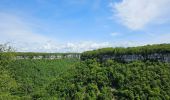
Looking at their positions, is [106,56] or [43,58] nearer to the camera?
[106,56]

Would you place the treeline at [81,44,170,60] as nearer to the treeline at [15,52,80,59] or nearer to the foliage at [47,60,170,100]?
the foliage at [47,60,170,100]

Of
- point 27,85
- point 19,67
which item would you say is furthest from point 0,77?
point 19,67

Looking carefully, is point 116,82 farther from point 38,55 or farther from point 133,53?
point 38,55

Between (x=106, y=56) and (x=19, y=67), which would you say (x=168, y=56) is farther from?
(x=19, y=67)

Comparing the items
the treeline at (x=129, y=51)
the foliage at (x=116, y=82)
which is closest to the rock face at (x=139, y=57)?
the treeline at (x=129, y=51)

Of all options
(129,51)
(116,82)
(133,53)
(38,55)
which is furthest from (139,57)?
(38,55)

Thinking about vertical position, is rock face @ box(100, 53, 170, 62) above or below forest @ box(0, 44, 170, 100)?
above

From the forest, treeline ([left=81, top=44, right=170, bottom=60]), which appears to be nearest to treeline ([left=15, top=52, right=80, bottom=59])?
the forest

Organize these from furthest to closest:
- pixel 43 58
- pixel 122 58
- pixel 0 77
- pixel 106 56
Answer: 1. pixel 43 58
2. pixel 106 56
3. pixel 122 58
4. pixel 0 77
